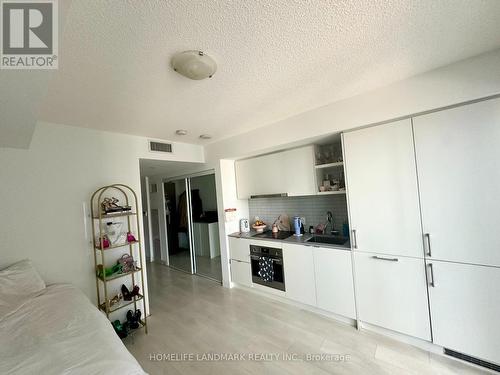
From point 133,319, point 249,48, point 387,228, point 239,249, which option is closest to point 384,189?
point 387,228

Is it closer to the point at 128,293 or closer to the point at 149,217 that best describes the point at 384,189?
the point at 128,293

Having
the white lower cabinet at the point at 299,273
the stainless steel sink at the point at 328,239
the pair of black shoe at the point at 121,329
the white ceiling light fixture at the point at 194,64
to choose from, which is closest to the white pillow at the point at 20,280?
the pair of black shoe at the point at 121,329

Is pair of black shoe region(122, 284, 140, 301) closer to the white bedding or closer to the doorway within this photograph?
the white bedding

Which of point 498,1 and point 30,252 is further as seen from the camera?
point 30,252

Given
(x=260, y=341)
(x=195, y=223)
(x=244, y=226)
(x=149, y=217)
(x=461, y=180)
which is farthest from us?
(x=149, y=217)

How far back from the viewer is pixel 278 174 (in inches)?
120

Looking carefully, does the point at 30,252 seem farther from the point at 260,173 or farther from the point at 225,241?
the point at 260,173

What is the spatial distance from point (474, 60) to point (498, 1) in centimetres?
60

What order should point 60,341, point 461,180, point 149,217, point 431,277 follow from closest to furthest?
point 60,341
point 461,180
point 431,277
point 149,217

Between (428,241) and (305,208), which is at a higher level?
(305,208)

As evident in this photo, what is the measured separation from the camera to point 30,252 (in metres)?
1.98

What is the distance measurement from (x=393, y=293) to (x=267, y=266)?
1.53 metres

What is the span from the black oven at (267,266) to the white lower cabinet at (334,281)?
0.54m

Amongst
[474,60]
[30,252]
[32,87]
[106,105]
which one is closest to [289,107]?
[474,60]
